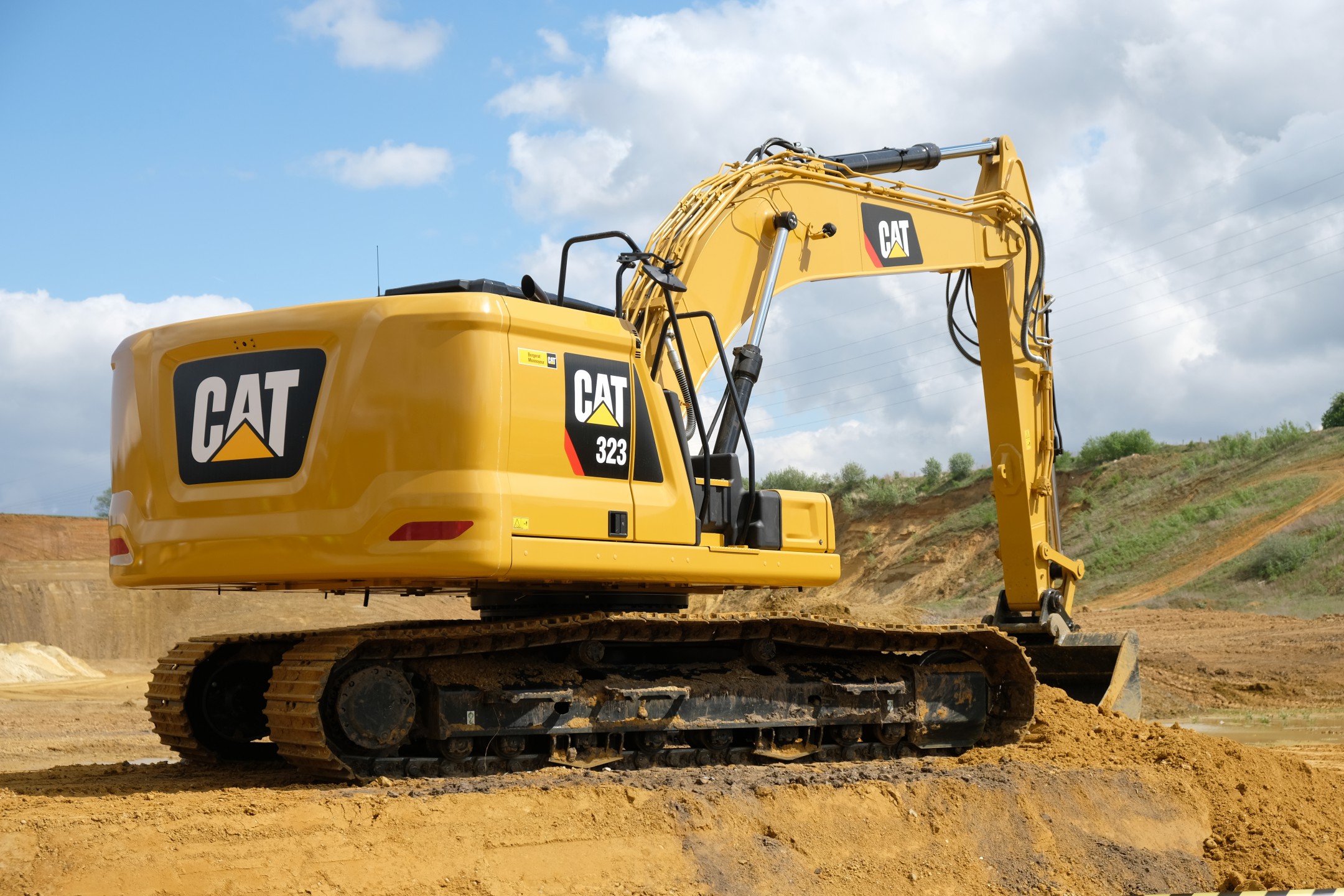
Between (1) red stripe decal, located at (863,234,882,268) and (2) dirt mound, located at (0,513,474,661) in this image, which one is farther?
(2) dirt mound, located at (0,513,474,661)

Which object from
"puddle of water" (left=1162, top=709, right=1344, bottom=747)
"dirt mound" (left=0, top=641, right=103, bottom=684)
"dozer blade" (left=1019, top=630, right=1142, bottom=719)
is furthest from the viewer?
"dirt mound" (left=0, top=641, right=103, bottom=684)

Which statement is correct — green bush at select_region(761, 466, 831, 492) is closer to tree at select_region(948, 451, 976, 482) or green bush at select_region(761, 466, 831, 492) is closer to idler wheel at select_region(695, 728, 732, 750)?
tree at select_region(948, 451, 976, 482)

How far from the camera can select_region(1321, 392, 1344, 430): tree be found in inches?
1731

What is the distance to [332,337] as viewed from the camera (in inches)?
239

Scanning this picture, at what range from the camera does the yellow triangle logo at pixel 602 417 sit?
6.46m

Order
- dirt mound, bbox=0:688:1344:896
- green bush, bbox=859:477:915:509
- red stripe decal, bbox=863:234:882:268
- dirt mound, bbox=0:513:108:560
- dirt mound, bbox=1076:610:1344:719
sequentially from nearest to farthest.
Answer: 1. dirt mound, bbox=0:688:1344:896
2. red stripe decal, bbox=863:234:882:268
3. dirt mound, bbox=1076:610:1344:719
4. dirt mound, bbox=0:513:108:560
5. green bush, bbox=859:477:915:509

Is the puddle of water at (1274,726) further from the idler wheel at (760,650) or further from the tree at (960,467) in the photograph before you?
the tree at (960,467)

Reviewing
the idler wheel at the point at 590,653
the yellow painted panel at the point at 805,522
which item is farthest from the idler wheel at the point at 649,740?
the yellow painted panel at the point at 805,522

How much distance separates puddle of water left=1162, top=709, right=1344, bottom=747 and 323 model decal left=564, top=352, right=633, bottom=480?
24.3 feet

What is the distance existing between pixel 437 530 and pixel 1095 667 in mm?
6436

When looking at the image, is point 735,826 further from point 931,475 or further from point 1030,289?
point 931,475

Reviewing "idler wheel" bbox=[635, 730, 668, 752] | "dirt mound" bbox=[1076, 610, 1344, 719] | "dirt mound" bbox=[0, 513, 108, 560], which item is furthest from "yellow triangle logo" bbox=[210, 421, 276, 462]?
"dirt mound" bbox=[0, 513, 108, 560]

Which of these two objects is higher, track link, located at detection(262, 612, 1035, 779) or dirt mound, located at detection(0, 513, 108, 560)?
dirt mound, located at detection(0, 513, 108, 560)

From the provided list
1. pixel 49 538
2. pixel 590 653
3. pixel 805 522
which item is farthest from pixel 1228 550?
pixel 49 538
